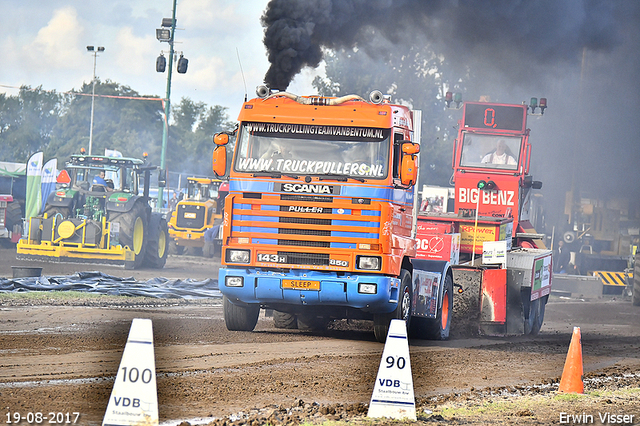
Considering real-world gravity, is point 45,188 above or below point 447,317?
above

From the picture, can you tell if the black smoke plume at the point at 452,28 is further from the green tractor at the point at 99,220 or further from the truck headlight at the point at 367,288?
the green tractor at the point at 99,220

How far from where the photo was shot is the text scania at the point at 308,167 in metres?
11.0

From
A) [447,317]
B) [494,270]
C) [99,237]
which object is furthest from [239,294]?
[99,237]

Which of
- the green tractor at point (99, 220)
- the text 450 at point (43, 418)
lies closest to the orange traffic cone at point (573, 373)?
the text 450 at point (43, 418)

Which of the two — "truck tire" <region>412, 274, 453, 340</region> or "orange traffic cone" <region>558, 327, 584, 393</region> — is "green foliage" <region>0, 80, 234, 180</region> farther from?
"orange traffic cone" <region>558, 327, 584, 393</region>

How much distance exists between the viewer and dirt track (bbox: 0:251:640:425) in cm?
695

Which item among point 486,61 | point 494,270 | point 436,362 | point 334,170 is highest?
point 486,61

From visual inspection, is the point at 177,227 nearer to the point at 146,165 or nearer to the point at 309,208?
the point at 146,165

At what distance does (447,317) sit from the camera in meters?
13.6

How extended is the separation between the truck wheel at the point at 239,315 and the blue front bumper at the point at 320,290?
915 millimetres

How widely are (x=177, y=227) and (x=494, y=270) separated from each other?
18.4 m

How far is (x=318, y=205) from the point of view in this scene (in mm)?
10969

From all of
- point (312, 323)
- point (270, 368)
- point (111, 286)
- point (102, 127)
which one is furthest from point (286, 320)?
point (102, 127)

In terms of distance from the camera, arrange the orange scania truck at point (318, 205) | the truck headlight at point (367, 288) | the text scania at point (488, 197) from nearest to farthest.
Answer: the truck headlight at point (367, 288), the orange scania truck at point (318, 205), the text scania at point (488, 197)
